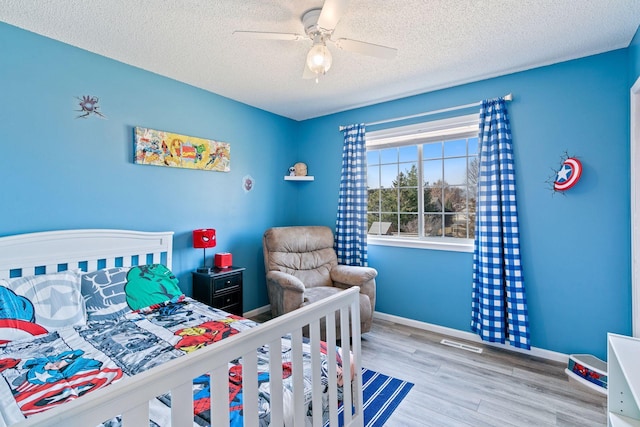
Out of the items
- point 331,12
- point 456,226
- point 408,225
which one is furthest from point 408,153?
point 331,12

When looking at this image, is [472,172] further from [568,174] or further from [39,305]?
[39,305]

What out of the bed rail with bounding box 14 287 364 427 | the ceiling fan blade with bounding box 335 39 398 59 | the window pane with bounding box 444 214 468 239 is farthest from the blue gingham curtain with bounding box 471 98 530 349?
the bed rail with bounding box 14 287 364 427

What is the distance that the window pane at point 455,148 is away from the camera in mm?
3254

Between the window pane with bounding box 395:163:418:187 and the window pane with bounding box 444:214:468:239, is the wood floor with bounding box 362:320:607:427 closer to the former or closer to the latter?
the window pane with bounding box 444:214:468:239

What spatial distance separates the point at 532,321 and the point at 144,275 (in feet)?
10.9

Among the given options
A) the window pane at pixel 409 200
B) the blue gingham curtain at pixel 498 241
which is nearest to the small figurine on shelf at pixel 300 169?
the window pane at pixel 409 200

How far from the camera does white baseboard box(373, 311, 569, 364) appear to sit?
2.67 m

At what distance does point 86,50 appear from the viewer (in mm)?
2455

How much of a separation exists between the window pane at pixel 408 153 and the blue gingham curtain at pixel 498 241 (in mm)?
758

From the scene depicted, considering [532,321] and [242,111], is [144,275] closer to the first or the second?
[242,111]

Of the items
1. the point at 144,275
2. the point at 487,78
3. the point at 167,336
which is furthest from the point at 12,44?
the point at 487,78

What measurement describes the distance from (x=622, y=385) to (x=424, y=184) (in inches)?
90.3

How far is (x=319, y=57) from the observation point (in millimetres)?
1903

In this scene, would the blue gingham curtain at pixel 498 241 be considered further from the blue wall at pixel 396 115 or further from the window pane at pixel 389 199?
the window pane at pixel 389 199
